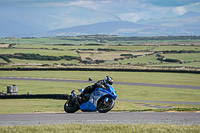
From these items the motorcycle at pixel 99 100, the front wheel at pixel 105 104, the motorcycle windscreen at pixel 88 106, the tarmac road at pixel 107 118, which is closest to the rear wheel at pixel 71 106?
the tarmac road at pixel 107 118

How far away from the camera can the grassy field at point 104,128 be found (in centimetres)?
1309

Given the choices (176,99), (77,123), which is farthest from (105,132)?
(176,99)

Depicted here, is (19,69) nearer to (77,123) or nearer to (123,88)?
(123,88)

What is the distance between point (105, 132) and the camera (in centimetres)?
1298

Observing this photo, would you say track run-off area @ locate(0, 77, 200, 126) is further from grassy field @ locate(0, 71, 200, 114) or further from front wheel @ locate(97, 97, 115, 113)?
grassy field @ locate(0, 71, 200, 114)

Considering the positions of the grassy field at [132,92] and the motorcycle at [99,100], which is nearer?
the motorcycle at [99,100]

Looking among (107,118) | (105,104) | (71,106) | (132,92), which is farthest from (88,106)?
(132,92)

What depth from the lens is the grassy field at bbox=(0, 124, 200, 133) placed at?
1309cm

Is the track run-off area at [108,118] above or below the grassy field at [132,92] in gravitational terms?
above

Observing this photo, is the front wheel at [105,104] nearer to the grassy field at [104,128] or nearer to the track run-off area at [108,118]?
the track run-off area at [108,118]

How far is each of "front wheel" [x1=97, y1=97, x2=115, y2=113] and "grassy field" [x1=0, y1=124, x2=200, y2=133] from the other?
1704mm

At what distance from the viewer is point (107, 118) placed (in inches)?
631

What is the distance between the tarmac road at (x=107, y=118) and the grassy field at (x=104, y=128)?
1144 millimetres

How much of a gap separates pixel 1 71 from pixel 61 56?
168 ft
